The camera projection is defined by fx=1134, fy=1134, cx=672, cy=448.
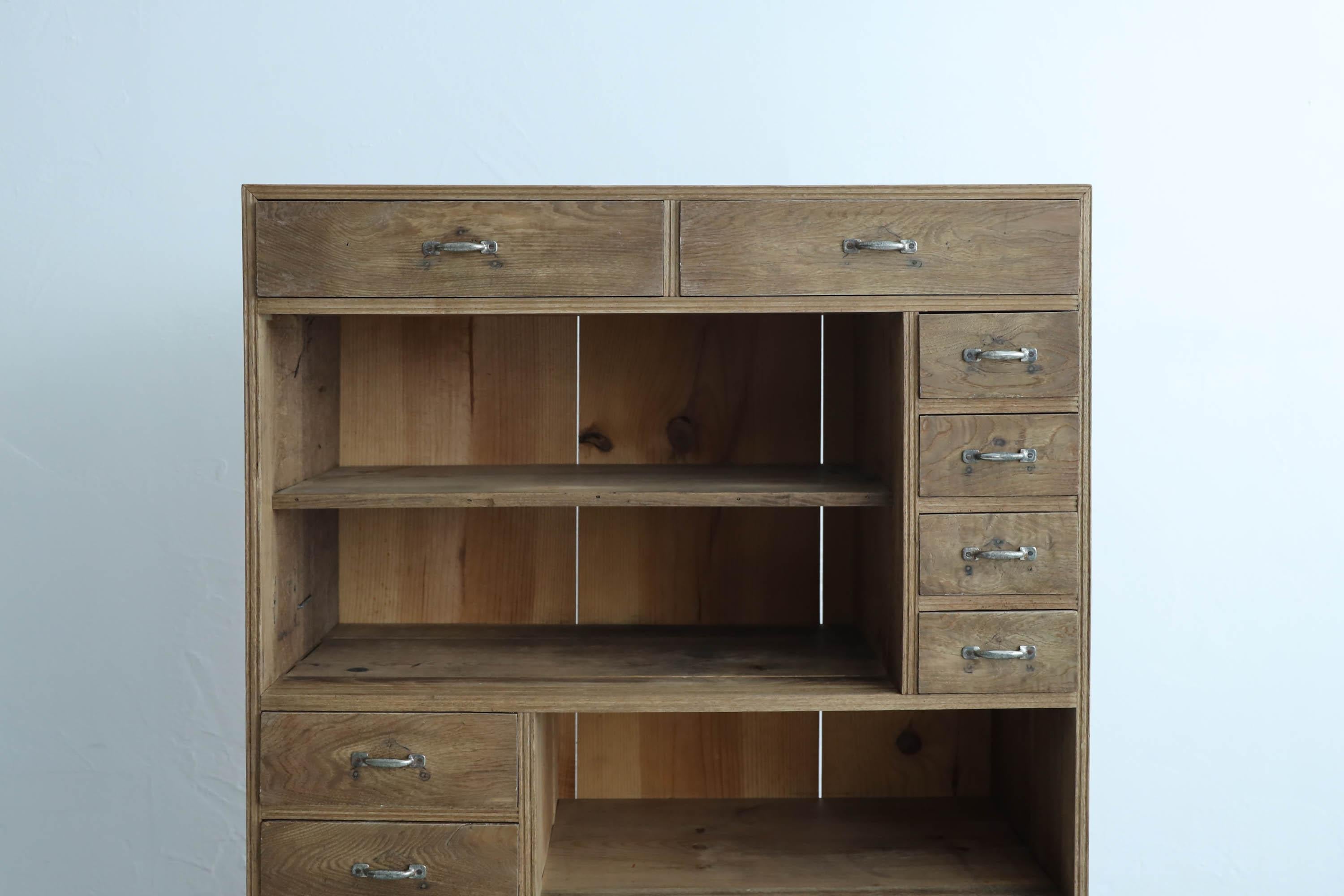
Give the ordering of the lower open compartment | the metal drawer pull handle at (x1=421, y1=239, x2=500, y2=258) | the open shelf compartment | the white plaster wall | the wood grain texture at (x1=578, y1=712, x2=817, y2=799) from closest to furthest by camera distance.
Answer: the metal drawer pull handle at (x1=421, y1=239, x2=500, y2=258) < the lower open compartment < the open shelf compartment < the wood grain texture at (x1=578, y1=712, x2=817, y2=799) < the white plaster wall

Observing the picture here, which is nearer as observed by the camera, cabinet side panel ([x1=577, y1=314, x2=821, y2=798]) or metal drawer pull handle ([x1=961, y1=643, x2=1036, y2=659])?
metal drawer pull handle ([x1=961, y1=643, x2=1036, y2=659])

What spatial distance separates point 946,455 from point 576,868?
3.44 ft

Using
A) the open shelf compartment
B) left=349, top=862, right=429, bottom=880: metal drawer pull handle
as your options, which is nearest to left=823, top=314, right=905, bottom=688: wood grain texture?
the open shelf compartment

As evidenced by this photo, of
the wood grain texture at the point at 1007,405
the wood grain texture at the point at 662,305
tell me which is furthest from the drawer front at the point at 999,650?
the wood grain texture at the point at 662,305

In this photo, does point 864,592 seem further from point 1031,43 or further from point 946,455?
point 1031,43

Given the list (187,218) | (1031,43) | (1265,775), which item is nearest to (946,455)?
(1031,43)

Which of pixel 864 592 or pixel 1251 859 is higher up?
pixel 864 592

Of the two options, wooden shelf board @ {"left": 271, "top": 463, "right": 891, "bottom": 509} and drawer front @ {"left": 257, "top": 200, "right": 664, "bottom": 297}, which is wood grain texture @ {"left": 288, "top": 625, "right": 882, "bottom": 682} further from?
drawer front @ {"left": 257, "top": 200, "right": 664, "bottom": 297}

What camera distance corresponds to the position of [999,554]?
1.87 metres

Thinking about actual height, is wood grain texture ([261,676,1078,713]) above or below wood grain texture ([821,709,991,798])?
above

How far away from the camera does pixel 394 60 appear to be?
257 centimetres

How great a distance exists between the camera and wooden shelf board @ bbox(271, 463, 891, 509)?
1.92 meters

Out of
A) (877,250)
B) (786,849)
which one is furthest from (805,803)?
(877,250)

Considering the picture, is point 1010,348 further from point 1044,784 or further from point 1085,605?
point 1044,784
